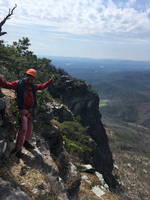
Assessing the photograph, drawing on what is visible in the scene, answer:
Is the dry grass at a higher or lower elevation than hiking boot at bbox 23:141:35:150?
lower

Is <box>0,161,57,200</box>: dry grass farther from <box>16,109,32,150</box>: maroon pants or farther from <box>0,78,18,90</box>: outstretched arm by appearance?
<box>0,78,18,90</box>: outstretched arm

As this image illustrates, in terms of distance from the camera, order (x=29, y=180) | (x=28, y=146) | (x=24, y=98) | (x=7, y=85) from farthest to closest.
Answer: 1. (x=28, y=146)
2. (x=24, y=98)
3. (x=7, y=85)
4. (x=29, y=180)

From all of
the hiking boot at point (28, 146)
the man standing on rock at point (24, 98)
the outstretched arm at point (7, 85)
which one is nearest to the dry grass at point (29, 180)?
the man standing on rock at point (24, 98)

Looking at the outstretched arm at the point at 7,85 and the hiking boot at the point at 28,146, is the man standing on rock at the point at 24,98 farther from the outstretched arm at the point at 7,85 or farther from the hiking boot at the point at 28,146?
the hiking boot at the point at 28,146

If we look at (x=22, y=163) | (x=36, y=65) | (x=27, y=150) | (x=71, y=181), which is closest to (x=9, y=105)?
(x=27, y=150)

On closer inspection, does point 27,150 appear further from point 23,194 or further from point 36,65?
point 36,65

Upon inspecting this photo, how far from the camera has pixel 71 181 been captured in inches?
837

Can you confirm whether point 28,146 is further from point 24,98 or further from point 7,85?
point 7,85

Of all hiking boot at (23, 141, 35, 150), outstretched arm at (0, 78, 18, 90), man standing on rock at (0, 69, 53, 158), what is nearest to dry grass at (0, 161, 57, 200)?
man standing on rock at (0, 69, 53, 158)

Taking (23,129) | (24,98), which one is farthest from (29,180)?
(24,98)

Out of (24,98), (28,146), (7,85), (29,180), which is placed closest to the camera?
(29,180)

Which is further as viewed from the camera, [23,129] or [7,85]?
[23,129]

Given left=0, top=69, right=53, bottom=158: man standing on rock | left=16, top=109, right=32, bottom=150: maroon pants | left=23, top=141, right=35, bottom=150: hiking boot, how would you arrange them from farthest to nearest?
left=23, top=141, right=35, bottom=150: hiking boot, left=16, top=109, right=32, bottom=150: maroon pants, left=0, top=69, right=53, bottom=158: man standing on rock

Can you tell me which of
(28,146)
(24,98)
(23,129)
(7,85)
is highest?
(7,85)
